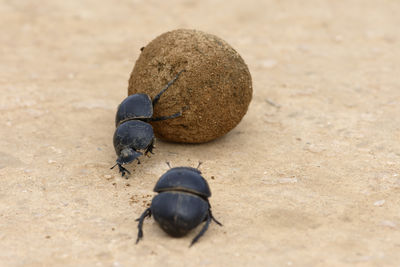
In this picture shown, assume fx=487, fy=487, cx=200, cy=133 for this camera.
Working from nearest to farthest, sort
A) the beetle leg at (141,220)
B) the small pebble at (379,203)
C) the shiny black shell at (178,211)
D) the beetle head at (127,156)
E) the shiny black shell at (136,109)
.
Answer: the shiny black shell at (178,211) → the beetle leg at (141,220) → the small pebble at (379,203) → the beetle head at (127,156) → the shiny black shell at (136,109)

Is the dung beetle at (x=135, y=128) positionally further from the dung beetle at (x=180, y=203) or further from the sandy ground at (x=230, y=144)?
the dung beetle at (x=180, y=203)

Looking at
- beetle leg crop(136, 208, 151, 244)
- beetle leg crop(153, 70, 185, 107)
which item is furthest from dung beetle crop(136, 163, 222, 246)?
beetle leg crop(153, 70, 185, 107)

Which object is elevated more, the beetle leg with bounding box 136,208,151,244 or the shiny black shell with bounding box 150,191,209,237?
the shiny black shell with bounding box 150,191,209,237

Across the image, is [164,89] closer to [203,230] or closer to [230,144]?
[230,144]

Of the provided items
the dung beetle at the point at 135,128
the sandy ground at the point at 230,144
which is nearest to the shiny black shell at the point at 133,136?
the dung beetle at the point at 135,128

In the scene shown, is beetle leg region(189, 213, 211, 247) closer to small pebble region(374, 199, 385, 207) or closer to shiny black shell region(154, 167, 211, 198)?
shiny black shell region(154, 167, 211, 198)

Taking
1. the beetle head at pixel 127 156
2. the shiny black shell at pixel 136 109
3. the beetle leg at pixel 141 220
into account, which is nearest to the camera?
the beetle leg at pixel 141 220
